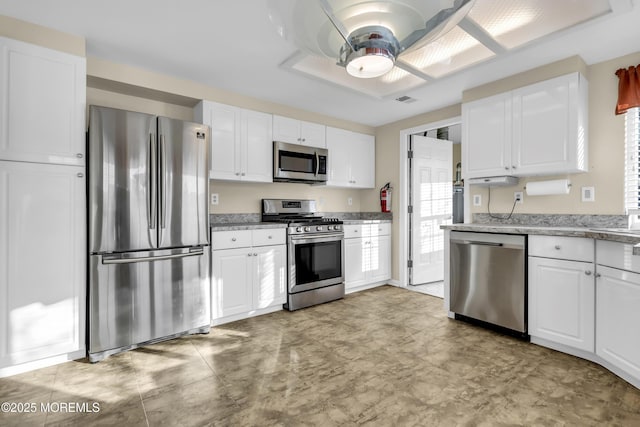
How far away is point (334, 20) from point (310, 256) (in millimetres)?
2972

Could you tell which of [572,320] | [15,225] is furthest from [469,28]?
[15,225]

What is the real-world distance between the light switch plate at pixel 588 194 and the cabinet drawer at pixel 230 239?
3062 mm

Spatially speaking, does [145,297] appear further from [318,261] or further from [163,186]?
[318,261]

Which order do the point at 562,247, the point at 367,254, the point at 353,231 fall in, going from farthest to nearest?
1. the point at 367,254
2. the point at 353,231
3. the point at 562,247

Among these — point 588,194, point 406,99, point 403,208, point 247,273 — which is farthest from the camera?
point 403,208

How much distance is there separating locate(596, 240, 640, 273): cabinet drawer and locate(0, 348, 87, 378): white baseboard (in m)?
3.75

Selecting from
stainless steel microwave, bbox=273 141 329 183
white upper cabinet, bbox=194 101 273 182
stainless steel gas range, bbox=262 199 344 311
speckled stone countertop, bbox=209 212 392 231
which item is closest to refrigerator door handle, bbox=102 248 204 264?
speckled stone countertop, bbox=209 212 392 231

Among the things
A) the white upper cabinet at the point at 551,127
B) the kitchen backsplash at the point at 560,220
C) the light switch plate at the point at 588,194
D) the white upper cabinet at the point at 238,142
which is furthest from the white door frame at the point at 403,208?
the light switch plate at the point at 588,194

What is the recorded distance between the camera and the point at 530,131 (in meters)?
2.86

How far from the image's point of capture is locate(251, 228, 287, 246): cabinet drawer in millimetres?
3301

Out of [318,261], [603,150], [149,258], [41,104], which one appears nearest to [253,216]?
[318,261]

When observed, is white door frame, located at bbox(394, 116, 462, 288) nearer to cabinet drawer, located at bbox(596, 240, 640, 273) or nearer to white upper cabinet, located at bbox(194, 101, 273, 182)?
white upper cabinet, located at bbox(194, 101, 273, 182)

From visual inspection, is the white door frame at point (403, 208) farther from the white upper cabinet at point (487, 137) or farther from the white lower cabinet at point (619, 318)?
the white lower cabinet at point (619, 318)

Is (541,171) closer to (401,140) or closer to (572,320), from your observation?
(572,320)
